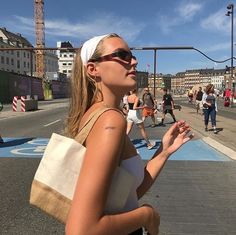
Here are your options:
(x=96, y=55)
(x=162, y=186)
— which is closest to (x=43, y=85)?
(x=162, y=186)

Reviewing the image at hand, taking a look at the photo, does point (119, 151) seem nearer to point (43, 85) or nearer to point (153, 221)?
point (153, 221)

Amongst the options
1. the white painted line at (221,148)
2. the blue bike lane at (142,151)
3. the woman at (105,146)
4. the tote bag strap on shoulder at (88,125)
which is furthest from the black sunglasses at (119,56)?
the white painted line at (221,148)

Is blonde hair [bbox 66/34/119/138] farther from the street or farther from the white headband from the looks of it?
the street

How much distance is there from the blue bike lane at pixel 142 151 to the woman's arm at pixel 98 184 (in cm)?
890

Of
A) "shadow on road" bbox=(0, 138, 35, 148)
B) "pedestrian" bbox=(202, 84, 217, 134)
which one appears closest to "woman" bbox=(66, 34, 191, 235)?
"shadow on road" bbox=(0, 138, 35, 148)

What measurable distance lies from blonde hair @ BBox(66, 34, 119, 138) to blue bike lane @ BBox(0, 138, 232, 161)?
8.58 metres

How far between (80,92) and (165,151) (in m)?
0.59

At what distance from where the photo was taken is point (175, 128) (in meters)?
2.51

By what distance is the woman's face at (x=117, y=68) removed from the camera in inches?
80.0

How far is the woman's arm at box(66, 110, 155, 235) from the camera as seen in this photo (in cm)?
170

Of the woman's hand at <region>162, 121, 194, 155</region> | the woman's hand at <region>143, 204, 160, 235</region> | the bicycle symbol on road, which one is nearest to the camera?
the woman's hand at <region>143, 204, 160, 235</region>

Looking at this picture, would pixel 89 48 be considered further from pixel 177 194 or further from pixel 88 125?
pixel 177 194

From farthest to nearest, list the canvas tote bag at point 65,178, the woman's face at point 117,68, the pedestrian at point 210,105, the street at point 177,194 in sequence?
the pedestrian at point 210,105, the street at point 177,194, the woman's face at point 117,68, the canvas tote bag at point 65,178

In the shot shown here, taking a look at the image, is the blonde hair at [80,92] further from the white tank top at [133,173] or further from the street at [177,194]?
the street at [177,194]
